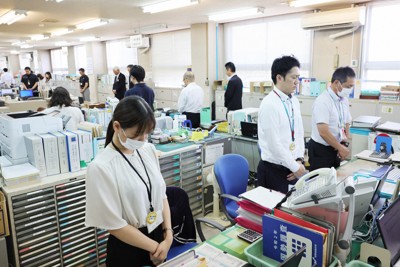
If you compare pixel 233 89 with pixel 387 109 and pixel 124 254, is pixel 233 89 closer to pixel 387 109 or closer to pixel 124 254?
pixel 387 109

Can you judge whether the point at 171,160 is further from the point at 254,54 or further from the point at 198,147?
the point at 254,54

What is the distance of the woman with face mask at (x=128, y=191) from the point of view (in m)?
1.46

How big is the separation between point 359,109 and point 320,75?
1264 millimetres

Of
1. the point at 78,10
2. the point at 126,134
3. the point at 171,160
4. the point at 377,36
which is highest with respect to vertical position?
the point at 78,10

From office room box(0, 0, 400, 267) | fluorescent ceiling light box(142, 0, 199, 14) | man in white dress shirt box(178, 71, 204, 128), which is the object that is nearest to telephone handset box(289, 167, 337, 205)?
office room box(0, 0, 400, 267)

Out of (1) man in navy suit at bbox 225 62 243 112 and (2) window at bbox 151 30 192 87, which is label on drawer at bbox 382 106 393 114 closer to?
(1) man in navy suit at bbox 225 62 243 112

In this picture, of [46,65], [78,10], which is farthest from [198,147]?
[46,65]

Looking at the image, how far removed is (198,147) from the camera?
347cm

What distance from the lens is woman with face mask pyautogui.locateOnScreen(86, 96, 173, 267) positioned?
4.80 ft

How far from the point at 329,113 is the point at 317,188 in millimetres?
1828

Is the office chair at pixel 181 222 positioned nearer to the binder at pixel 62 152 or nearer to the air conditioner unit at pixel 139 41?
the binder at pixel 62 152

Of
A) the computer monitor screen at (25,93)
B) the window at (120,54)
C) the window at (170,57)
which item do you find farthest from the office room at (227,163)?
the window at (120,54)

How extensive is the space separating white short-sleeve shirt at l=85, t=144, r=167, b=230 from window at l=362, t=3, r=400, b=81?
17.6 feet

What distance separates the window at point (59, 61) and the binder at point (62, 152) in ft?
44.0
